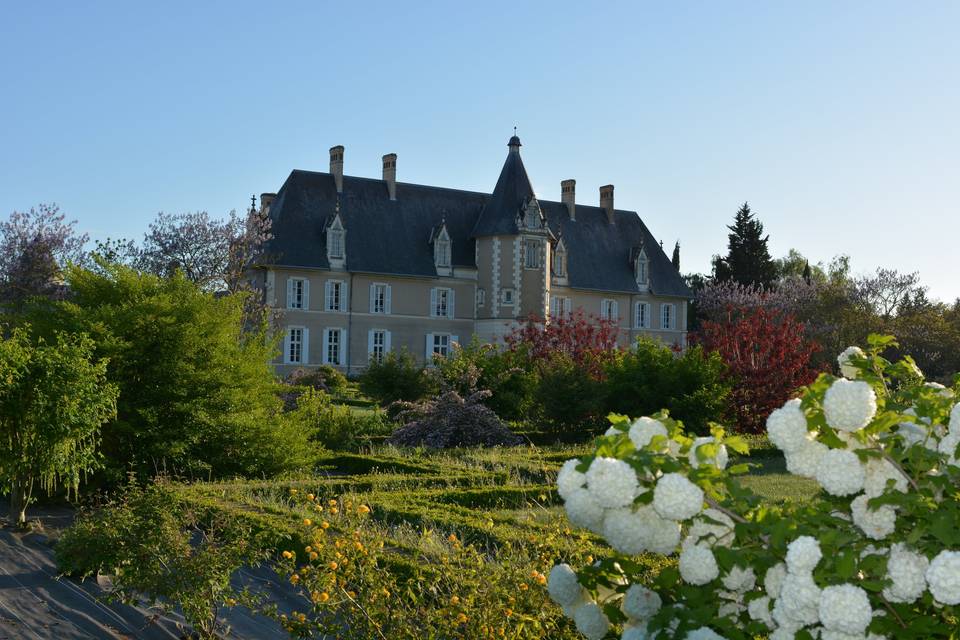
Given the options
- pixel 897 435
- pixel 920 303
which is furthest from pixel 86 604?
pixel 920 303

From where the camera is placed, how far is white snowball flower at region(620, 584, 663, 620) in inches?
135

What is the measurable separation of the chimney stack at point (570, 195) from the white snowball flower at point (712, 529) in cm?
4182

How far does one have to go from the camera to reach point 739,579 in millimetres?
3127

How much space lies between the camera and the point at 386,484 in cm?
1048

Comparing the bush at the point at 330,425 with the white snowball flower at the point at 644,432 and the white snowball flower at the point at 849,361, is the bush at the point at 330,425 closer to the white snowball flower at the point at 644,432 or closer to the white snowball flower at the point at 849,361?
the white snowball flower at the point at 849,361

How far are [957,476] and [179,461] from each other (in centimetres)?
873

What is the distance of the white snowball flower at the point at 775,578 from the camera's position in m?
3.02

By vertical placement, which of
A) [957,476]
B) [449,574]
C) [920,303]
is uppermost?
[920,303]

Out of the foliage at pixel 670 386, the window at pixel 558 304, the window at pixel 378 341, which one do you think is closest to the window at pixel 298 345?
the window at pixel 378 341

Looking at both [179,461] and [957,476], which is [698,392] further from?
[957,476]

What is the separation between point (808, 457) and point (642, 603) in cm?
81

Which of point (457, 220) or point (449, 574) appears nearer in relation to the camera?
point (449, 574)

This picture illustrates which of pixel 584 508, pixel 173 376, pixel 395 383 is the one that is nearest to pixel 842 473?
pixel 584 508

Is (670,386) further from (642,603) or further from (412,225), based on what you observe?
(412,225)
